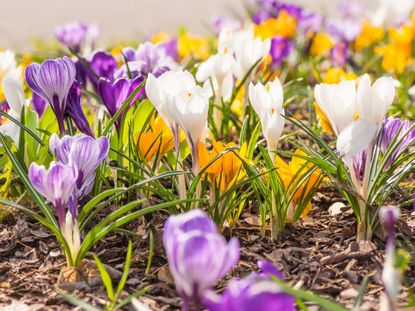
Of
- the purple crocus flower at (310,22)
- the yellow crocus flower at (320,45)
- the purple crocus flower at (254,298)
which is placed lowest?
the purple crocus flower at (254,298)

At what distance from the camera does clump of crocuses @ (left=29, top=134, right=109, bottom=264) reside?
1.91 m

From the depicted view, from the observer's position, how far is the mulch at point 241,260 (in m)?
2.07

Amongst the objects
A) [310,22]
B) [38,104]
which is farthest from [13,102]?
[310,22]

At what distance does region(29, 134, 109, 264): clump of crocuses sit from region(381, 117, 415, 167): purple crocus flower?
0.84 m

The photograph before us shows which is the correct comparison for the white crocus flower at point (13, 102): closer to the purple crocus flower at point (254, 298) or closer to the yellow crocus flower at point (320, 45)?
the purple crocus flower at point (254, 298)

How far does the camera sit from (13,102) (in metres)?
2.67

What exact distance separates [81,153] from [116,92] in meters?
0.51

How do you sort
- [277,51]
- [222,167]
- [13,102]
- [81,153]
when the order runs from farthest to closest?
[277,51]
[13,102]
[222,167]
[81,153]

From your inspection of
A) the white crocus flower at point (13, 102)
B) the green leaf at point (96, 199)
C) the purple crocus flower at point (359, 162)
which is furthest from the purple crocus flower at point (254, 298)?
the white crocus flower at point (13, 102)

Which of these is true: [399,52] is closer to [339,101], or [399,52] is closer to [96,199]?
[339,101]

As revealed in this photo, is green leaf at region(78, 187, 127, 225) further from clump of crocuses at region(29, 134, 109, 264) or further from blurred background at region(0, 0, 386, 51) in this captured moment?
blurred background at region(0, 0, 386, 51)

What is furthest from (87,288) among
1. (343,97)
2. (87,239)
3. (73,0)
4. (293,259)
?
(73,0)

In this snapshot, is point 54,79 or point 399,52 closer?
point 54,79

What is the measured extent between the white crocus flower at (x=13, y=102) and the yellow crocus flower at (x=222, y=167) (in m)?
0.70
